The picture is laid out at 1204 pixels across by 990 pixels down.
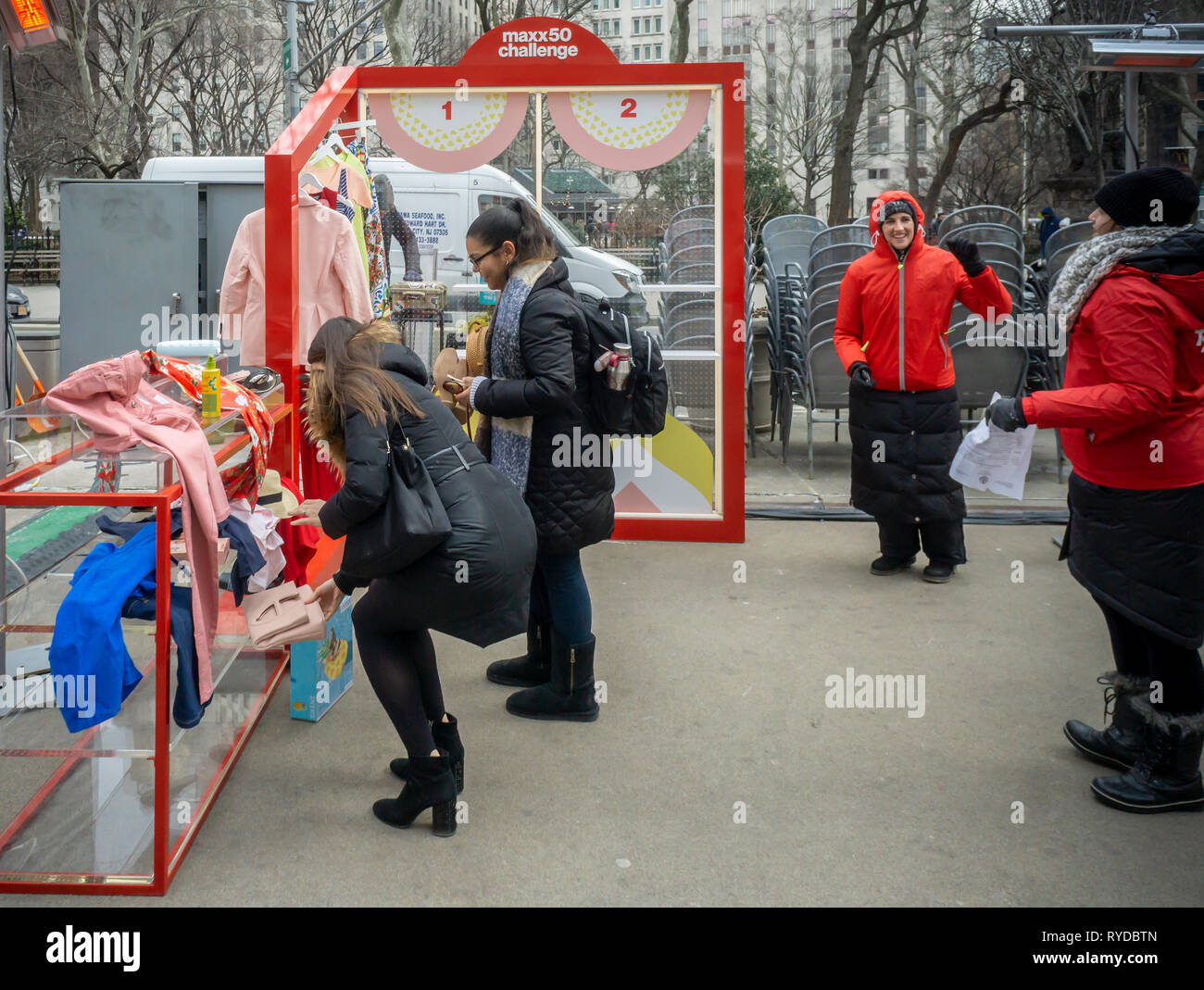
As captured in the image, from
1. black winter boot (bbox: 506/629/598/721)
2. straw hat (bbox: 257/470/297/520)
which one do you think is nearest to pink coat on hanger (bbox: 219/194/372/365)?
straw hat (bbox: 257/470/297/520)

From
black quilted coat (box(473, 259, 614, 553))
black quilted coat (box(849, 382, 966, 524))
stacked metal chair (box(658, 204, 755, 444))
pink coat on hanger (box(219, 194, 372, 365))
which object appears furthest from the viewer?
stacked metal chair (box(658, 204, 755, 444))

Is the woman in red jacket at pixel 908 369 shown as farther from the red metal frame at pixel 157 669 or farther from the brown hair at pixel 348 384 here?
the red metal frame at pixel 157 669

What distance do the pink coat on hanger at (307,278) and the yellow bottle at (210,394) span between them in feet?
4.05

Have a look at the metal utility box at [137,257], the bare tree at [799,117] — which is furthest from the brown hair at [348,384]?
the bare tree at [799,117]

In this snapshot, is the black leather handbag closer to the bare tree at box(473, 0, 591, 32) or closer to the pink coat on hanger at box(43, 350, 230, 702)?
the pink coat on hanger at box(43, 350, 230, 702)

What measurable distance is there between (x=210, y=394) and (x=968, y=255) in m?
3.51

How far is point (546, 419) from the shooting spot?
13.8ft

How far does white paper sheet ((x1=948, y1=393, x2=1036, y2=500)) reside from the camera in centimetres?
424

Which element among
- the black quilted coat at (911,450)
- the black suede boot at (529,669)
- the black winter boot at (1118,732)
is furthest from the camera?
the black quilted coat at (911,450)

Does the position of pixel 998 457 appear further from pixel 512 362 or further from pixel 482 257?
pixel 482 257

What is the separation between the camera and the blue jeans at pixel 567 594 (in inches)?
170

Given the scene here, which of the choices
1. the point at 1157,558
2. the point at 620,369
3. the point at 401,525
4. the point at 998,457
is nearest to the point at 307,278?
the point at 620,369

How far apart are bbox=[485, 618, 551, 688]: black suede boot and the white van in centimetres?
236

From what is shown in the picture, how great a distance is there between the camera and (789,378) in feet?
28.8
